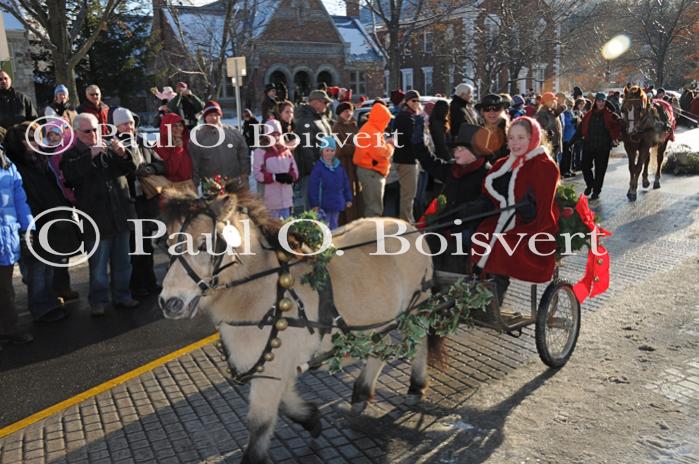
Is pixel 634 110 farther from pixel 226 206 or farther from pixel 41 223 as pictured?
pixel 226 206

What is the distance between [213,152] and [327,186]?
5.33 ft

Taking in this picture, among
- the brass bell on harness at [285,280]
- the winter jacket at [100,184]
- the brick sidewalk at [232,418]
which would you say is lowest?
the brick sidewalk at [232,418]

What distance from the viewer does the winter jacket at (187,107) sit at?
38.0ft

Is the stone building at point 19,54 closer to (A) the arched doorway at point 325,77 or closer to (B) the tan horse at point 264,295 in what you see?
(A) the arched doorway at point 325,77

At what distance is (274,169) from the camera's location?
8.55 metres

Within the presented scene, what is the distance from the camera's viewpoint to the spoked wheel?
5141 millimetres

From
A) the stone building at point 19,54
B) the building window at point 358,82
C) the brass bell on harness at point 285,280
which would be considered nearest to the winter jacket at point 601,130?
the brass bell on harness at point 285,280

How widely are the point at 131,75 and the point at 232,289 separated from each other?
96.3 feet

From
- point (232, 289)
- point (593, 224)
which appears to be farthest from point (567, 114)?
point (232, 289)

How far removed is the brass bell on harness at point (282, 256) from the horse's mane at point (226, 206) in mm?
80

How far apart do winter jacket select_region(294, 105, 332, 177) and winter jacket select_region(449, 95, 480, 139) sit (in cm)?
208

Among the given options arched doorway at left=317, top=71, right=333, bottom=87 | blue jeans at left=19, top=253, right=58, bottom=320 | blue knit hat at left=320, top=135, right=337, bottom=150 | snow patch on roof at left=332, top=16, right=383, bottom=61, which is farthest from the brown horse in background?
arched doorway at left=317, top=71, right=333, bottom=87

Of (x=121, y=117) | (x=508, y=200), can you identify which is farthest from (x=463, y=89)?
(x=121, y=117)

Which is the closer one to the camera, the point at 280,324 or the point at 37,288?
the point at 280,324
